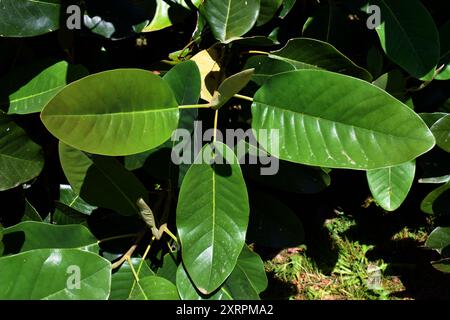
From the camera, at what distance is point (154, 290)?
153 centimetres

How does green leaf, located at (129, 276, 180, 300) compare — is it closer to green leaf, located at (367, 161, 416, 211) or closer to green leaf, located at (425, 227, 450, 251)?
green leaf, located at (367, 161, 416, 211)

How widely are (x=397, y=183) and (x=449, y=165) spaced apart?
10.9 inches

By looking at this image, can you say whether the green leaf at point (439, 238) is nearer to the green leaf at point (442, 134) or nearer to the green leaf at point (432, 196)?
the green leaf at point (432, 196)

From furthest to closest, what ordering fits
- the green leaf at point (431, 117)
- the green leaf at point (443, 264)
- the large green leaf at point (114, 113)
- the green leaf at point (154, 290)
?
the green leaf at point (443, 264)
the green leaf at point (431, 117)
the green leaf at point (154, 290)
the large green leaf at point (114, 113)

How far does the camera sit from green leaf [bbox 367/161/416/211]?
173 centimetres

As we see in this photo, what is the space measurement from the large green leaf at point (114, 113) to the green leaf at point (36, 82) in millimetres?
390

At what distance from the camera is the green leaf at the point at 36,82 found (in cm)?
159

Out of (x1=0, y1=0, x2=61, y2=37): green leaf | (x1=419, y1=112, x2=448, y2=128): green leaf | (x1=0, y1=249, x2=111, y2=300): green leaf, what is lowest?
(x1=0, y1=249, x2=111, y2=300): green leaf

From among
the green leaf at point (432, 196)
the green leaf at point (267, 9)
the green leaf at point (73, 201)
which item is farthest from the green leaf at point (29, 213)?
the green leaf at point (432, 196)

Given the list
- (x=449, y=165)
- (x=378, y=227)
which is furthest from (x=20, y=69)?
(x=378, y=227)

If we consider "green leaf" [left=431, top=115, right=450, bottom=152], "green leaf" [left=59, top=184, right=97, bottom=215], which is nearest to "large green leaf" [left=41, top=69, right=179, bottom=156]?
"green leaf" [left=59, top=184, right=97, bottom=215]

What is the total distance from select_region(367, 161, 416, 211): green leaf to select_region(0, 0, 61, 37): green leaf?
1.08 meters

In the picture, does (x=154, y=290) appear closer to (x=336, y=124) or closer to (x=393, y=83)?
(x=336, y=124)

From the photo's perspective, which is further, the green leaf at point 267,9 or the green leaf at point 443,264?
the green leaf at point 443,264
